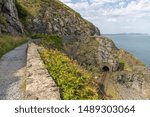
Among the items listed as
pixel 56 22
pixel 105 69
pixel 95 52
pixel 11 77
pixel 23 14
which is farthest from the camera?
pixel 56 22

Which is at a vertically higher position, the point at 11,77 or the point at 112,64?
the point at 11,77

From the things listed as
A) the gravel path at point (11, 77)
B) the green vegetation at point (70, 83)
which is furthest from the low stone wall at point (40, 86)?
the gravel path at point (11, 77)

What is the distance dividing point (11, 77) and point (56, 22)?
91.8m

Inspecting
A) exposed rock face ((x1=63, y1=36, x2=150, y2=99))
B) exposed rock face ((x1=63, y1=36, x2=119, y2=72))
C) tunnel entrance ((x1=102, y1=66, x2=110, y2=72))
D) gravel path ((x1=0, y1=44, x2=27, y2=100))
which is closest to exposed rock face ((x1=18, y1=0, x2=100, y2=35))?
exposed rock face ((x1=63, y1=36, x2=119, y2=72))

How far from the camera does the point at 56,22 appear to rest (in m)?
112

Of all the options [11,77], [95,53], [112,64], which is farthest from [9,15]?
[11,77]

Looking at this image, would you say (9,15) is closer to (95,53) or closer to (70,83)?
(95,53)

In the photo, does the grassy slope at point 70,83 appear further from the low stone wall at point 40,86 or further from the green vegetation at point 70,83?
the low stone wall at point 40,86

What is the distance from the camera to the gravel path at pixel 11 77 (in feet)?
54.5

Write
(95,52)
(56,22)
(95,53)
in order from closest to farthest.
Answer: (95,53) < (95,52) < (56,22)

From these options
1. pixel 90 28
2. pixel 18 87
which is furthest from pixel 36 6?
pixel 18 87

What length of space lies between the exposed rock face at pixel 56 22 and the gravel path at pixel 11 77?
2628 inches

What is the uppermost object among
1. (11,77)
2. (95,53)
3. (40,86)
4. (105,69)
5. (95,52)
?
(40,86)

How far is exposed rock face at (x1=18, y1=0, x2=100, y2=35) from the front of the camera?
104 m
